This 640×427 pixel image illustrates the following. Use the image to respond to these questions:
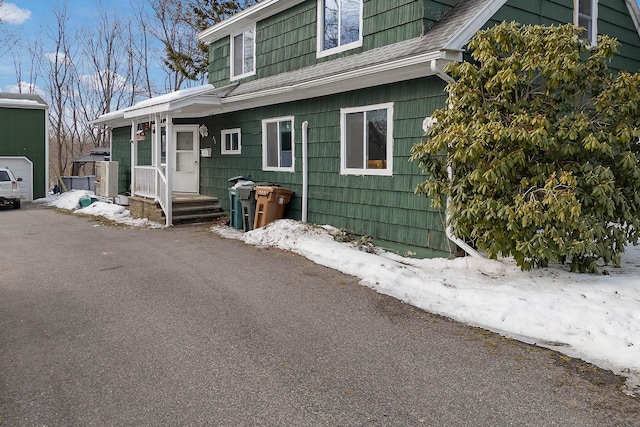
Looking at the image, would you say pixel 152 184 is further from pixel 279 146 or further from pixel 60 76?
pixel 60 76

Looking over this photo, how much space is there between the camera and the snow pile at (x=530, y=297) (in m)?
4.34

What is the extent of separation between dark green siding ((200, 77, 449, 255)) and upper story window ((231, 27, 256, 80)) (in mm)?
1327

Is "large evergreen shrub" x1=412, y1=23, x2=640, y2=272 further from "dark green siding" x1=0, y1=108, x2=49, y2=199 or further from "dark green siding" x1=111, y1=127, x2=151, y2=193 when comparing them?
"dark green siding" x1=0, y1=108, x2=49, y2=199

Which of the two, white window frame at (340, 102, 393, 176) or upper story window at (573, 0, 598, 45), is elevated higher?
upper story window at (573, 0, 598, 45)

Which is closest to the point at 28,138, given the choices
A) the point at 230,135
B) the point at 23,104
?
the point at 23,104

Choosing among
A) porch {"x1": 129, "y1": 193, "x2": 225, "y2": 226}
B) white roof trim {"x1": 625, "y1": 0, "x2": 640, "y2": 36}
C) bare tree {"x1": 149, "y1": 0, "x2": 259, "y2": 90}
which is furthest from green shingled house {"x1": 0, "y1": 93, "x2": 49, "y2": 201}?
white roof trim {"x1": 625, "y1": 0, "x2": 640, "y2": 36}

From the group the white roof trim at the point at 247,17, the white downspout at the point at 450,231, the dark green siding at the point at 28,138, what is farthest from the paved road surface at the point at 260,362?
the dark green siding at the point at 28,138

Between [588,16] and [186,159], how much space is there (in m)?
10.6

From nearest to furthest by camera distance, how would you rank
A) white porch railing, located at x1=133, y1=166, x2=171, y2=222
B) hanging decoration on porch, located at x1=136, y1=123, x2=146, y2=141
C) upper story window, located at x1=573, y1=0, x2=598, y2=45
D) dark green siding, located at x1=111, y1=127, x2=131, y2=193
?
upper story window, located at x1=573, y1=0, x2=598, y2=45, white porch railing, located at x1=133, y1=166, x2=171, y2=222, hanging decoration on porch, located at x1=136, y1=123, x2=146, y2=141, dark green siding, located at x1=111, y1=127, x2=131, y2=193

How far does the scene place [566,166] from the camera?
5.84m

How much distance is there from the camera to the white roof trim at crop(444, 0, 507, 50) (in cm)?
696

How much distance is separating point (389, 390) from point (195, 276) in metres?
4.11

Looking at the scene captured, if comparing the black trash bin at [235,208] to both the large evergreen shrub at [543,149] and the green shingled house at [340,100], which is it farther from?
the large evergreen shrub at [543,149]

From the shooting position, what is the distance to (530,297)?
5.30 m
